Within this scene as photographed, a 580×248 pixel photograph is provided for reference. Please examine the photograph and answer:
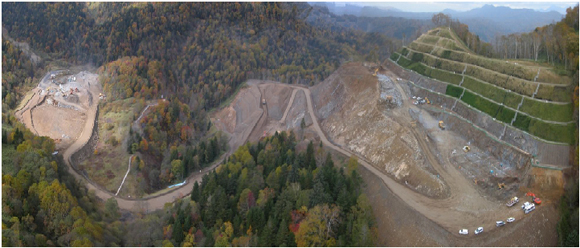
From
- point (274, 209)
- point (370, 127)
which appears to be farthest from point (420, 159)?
point (274, 209)

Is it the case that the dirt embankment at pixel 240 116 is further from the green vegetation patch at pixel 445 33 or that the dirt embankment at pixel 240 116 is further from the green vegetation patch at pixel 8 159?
the green vegetation patch at pixel 445 33

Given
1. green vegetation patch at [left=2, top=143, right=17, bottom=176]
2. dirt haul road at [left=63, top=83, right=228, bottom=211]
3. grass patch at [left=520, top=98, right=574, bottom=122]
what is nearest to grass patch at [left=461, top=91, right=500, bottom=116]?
grass patch at [left=520, top=98, right=574, bottom=122]

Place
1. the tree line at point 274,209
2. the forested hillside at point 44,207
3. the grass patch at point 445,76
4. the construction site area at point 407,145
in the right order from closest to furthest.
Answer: the forested hillside at point 44,207 → the tree line at point 274,209 → the construction site area at point 407,145 → the grass patch at point 445,76

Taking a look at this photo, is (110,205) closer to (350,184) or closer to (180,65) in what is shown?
(350,184)

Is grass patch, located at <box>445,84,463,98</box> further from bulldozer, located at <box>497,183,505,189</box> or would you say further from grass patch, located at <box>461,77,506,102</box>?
bulldozer, located at <box>497,183,505,189</box>

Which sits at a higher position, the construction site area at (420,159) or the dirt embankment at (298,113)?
the construction site area at (420,159)

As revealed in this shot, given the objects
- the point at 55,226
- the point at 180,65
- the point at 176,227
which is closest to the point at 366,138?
the point at 176,227

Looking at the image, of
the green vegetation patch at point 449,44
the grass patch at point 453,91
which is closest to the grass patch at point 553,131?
the grass patch at point 453,91

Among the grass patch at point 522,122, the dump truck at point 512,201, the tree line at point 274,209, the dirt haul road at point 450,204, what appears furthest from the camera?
the grass patch at point 522,122

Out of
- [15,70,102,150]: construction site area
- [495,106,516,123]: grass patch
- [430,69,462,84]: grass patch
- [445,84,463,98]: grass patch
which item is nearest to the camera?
[495,106,516,123]: grass patch
